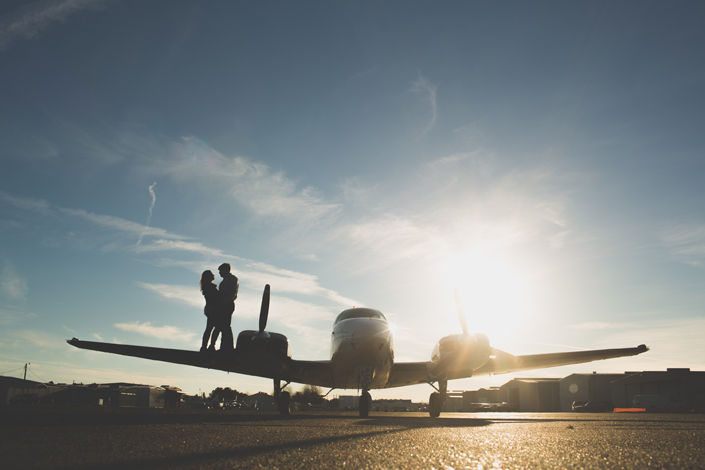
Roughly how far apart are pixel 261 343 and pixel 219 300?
3.70 meters

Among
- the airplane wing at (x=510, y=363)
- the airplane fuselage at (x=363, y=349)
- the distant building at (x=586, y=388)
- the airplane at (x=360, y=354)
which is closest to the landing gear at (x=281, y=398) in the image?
the airplane at (x=360, y=354)

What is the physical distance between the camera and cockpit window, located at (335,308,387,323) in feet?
56.0

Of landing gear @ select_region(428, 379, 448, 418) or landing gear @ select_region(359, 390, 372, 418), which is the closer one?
landing gear @ select_region(359, 390, 372, 418)

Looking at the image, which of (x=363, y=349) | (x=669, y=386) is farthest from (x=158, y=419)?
(x=669, y=386)

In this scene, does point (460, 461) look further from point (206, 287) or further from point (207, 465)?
point (206, 287)

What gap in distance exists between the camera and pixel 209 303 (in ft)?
33.0

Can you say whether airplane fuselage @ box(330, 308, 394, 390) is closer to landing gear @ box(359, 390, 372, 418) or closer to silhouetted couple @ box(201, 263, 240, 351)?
landing gear @ box(359, 390, 372, 418)

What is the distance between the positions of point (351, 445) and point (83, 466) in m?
2.34

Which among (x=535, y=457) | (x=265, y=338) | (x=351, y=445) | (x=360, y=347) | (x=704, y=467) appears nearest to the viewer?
(x=704, y=467)

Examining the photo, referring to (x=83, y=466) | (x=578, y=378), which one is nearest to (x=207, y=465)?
(x=83, y=466)

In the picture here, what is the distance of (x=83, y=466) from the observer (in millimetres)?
2518

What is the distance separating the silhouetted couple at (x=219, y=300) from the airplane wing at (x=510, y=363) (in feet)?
28.9

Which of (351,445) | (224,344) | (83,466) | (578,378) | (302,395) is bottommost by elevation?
(302,395)

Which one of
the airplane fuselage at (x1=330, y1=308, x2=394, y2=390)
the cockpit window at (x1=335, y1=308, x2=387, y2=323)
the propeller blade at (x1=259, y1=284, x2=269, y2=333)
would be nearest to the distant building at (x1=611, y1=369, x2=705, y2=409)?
the cockpit window at (x1=335, y1=308, x2=387, y2=323)
